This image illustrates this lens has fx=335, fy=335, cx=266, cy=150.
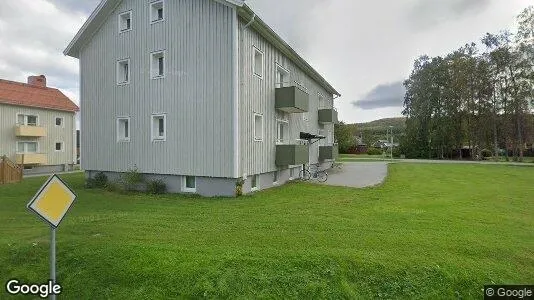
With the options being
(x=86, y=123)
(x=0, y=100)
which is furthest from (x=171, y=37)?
(x=0, y=100)

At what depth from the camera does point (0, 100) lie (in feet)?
93.8

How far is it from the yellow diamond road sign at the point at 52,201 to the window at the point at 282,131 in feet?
44.7

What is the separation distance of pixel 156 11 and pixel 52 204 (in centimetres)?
1381

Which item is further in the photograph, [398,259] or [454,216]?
[454,216]

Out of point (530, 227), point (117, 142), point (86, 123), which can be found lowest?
point (530, 227)

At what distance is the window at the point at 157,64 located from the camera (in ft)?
52.8

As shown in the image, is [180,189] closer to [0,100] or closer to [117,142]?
[117,142]

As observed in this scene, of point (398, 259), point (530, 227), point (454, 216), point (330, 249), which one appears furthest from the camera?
point (454, 216)

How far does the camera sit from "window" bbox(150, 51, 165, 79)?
1610 cm

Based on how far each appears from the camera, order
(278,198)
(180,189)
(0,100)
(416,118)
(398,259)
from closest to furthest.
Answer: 1. (398,259)
2. (278,198)
3. (180,189)
4. (0,100)
5. (416,118)

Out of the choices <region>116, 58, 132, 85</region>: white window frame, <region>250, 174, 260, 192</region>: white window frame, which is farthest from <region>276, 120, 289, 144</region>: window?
<region>116, 58, 132, 85</region>: white window frame

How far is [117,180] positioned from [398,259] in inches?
579

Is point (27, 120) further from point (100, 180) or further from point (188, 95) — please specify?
point (188, 95)

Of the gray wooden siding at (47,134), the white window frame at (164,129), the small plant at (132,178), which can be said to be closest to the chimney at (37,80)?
the gray wooden siding at (47,134)
